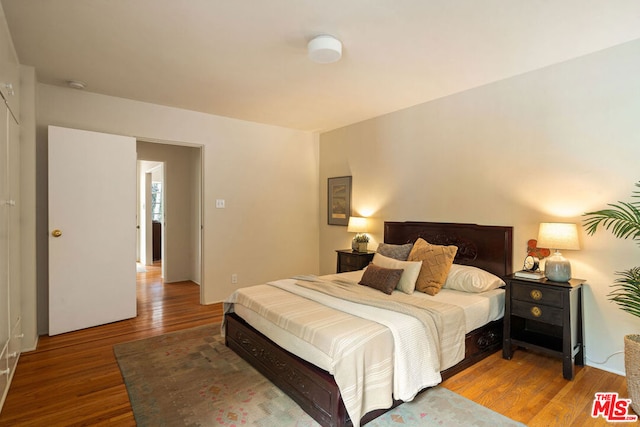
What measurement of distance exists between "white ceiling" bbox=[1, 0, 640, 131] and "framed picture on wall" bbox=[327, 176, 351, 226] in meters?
1.56

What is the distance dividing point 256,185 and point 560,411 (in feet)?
13.1

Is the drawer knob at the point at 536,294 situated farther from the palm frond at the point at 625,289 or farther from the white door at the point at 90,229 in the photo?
the white door at the point at 90,229

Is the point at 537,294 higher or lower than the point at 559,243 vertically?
lower

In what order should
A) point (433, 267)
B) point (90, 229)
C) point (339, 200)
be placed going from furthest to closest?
point (339, 200)
point (90, 229)
point (433, 267)

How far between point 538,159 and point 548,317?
1347 millimetres

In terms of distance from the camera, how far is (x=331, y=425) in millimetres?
1850

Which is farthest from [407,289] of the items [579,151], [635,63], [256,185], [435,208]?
[256,185]

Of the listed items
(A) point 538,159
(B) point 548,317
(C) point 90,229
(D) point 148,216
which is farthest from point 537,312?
(D) point 148,216

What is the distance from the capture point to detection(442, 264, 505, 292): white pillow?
2966 mm

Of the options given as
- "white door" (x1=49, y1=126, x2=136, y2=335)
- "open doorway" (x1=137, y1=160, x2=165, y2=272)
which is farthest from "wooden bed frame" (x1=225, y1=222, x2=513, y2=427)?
"open doorway" (x1=137, y1=160, x2=165, y2=272)

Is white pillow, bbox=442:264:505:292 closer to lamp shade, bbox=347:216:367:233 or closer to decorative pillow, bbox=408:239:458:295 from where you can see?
decorative pillow, bbox=408:239:458:295

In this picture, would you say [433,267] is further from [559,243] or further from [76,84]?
[76,84]

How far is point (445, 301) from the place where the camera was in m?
2.73

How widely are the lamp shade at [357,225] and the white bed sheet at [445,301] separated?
1.60m
